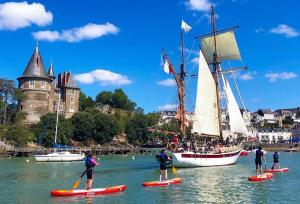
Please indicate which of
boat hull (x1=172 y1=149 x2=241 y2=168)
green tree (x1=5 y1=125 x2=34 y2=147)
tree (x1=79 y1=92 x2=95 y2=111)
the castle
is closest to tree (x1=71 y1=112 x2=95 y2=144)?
the castle

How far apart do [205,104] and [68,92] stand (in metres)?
79.6

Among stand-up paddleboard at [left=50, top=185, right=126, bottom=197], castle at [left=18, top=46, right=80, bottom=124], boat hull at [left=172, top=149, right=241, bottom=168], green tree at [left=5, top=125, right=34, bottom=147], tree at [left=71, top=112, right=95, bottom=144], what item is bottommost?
stand-up paddleboard at [left=50, top=185, right=126, bottom=197]

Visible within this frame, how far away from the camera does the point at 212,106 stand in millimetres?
66812

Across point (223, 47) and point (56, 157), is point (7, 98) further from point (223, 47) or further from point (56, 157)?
point (223, 47)

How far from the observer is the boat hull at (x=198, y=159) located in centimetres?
5769

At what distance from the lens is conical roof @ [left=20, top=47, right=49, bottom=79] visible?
405ft

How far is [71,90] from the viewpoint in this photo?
5438 inches

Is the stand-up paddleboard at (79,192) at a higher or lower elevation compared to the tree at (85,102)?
lower

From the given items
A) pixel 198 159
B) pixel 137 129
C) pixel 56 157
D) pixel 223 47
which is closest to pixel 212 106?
pixel 198 159

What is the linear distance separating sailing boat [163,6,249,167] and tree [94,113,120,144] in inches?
2178

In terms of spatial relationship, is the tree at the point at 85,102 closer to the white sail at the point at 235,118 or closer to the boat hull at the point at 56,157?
the boat hull at the point at 56,157

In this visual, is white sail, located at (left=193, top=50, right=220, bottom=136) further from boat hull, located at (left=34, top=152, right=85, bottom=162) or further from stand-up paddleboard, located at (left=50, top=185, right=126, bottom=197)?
stand-up paddleboard, located at (left=50, top=185, right=126, bottom=197)

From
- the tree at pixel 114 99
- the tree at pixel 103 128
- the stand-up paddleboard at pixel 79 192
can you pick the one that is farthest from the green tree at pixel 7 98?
the stand-up paddleboard at pixel 79 192

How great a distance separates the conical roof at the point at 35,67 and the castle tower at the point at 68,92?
1348cm
